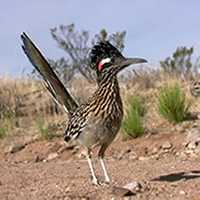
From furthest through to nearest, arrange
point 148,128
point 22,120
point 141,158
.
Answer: point 22,120, point 148,128, point 141,158

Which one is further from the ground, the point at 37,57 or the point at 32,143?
the point at 37,57

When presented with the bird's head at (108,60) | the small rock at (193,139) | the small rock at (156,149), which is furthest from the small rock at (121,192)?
the small rock at (156,149)

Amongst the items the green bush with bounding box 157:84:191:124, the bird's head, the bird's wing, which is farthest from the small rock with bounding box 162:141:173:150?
the bird's head

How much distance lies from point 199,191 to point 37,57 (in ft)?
9.10

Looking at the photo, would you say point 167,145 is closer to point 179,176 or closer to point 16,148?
point 179,176

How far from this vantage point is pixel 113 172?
23.4 ft

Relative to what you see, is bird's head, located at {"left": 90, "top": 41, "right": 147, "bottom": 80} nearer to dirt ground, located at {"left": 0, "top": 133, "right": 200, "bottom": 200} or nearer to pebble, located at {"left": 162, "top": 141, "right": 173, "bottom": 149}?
dirt ground, located at {"left": 0, "top": 133, "right": 200, "bottom": 200}

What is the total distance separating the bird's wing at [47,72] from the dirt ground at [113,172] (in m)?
1.06

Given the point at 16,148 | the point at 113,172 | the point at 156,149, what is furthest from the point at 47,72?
the point at 16,148

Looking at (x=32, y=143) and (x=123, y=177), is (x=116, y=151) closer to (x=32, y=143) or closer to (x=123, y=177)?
(x=32, y=143)

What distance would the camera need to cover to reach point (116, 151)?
10.5 metres

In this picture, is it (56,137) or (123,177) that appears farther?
(56,137)

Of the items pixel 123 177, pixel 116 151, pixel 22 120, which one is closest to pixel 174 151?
pixel 116 151

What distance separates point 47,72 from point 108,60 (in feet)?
4.06
